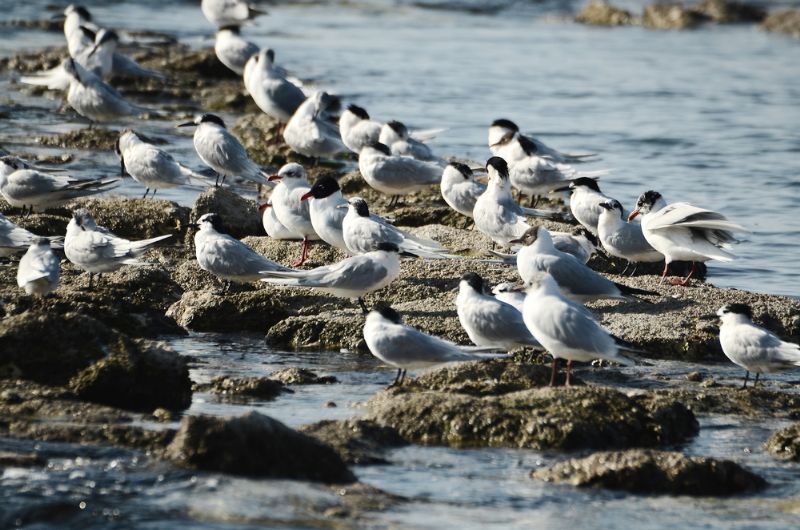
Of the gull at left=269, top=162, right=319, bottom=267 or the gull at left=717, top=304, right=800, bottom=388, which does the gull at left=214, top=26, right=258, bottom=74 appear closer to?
the gull at left=269, top=162, right=319, bottom=267

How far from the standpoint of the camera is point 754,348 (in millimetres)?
7637

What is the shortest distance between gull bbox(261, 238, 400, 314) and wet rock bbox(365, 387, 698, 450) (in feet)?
6.54

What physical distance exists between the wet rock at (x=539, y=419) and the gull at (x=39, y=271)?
2.57 meters

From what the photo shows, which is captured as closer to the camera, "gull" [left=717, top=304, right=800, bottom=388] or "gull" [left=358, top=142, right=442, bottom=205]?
"gull" [left=717, top=304, right=800, bottom=388]

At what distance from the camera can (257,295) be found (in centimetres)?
894

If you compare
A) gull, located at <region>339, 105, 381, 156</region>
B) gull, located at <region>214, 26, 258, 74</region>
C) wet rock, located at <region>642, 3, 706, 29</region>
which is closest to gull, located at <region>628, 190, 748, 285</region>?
gull, located at <region>339, 105, 381, 156</region>

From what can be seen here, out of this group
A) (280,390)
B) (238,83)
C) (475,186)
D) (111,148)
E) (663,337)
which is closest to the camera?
(280,390)

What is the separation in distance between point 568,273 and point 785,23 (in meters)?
23.6

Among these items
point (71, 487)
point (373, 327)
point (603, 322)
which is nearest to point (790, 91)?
point (603, 322)

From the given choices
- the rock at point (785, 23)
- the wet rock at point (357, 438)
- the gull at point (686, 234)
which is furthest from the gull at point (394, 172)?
the rock at point (785, 23)

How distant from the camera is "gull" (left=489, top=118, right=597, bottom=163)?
13057mm

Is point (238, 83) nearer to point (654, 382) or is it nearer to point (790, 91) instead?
point (790, 91)

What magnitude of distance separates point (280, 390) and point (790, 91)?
17.3m

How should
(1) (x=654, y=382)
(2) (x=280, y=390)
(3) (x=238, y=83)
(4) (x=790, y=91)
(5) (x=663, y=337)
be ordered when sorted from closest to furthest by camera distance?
1. (2) (x=280, y=390)
2. (1) (x=654, y=382)
3. (5) (x=663, y=337)
4. (3) (x=238, y=83)
5. (4) (x=790, y=91)
